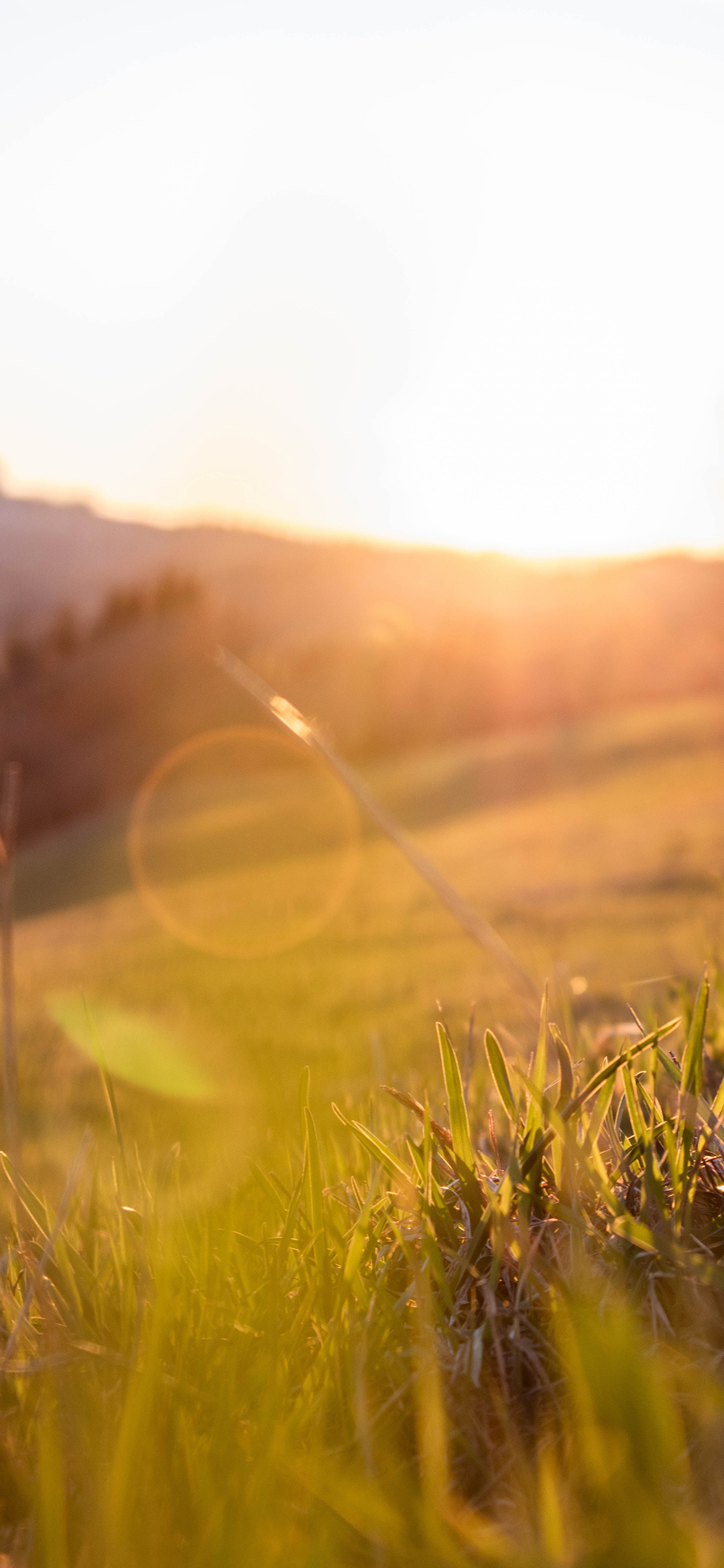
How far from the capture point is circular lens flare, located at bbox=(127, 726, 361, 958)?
4.15 metres

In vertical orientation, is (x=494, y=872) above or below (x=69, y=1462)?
below

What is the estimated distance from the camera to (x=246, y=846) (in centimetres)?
716

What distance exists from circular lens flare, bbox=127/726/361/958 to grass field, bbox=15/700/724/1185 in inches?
6.0

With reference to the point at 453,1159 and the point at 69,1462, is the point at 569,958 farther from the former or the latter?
the point at 69,1462

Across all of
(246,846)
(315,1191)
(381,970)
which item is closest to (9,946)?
(315,1191)

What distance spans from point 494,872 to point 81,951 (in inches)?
77.1

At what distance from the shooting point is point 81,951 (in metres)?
4.52

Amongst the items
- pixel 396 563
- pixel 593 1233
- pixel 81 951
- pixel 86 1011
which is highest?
pixel 396 563

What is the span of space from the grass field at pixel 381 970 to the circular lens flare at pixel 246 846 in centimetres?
15

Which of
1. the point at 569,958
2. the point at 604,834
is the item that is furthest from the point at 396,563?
the point at 569,958

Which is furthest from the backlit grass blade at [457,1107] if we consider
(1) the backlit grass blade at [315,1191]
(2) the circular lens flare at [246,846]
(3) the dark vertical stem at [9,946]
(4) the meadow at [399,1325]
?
(2) the circular lens flare at [246,846]

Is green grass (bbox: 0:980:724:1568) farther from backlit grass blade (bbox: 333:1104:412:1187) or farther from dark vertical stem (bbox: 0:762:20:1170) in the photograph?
dark vertical stem (bbox: 0:762:20:1170)

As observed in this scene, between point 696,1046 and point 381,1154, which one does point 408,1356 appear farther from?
point 696,1046

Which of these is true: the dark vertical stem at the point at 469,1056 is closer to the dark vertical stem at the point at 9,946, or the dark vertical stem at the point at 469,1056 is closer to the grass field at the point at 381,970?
the grass field at the point at 381,970
